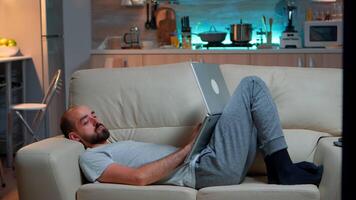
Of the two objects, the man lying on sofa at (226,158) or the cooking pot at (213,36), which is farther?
the cooking pot at (213,36)

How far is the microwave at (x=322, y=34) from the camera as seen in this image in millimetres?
5414

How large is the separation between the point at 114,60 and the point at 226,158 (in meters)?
3.18

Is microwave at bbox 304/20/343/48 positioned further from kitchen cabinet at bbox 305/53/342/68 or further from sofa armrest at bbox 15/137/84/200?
sofa armrest at bbox 15/137/84/200

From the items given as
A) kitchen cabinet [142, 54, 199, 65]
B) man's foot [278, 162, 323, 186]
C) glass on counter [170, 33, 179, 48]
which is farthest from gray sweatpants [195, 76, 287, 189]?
glass on counter [170, 33, 179, 48]

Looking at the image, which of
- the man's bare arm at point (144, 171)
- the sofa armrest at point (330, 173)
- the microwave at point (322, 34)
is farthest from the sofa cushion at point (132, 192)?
the microwave at point (322, 34)

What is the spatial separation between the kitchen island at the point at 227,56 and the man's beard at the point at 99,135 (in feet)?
9.24

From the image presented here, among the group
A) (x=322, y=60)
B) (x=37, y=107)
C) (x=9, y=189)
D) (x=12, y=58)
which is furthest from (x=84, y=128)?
(x=322, y=60)

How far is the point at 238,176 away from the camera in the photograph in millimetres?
2416

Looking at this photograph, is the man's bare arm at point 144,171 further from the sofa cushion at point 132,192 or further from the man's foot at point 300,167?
the man's foot at point 300,167

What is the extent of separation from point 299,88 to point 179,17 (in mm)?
3451

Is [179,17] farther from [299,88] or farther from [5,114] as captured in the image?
[299,88]

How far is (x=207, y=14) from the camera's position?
20.0ft

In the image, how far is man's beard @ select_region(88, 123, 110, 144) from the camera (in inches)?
A: 102

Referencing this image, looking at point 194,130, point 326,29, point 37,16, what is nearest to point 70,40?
point 37,16
